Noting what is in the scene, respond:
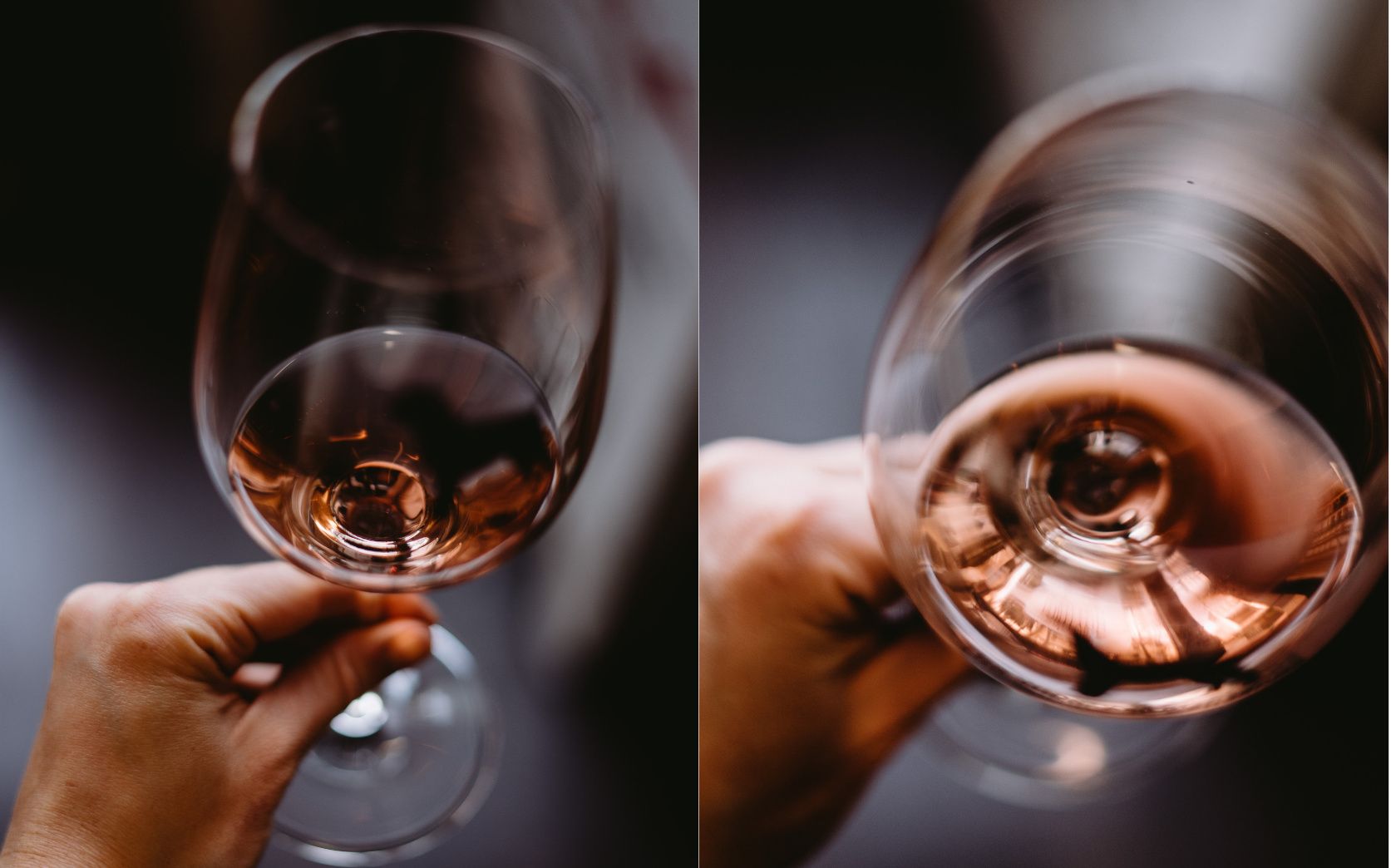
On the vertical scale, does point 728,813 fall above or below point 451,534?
below

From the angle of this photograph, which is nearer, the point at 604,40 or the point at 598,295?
the point at 598,295

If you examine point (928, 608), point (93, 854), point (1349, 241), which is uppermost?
point (1349, 241)

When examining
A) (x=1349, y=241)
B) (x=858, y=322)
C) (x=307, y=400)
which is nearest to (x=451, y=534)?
(x=307, y=400)

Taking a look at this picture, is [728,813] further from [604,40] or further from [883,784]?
[604,40]

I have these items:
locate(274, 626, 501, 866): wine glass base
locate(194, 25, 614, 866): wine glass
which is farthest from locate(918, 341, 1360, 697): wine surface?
locate(274, 626, 501, 866): wine glass base

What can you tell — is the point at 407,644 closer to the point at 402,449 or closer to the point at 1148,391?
the point at 402,449

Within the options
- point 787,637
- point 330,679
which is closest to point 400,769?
point 330,679

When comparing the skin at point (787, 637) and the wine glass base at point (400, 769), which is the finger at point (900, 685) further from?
the wine glass base at point (400, 769)
